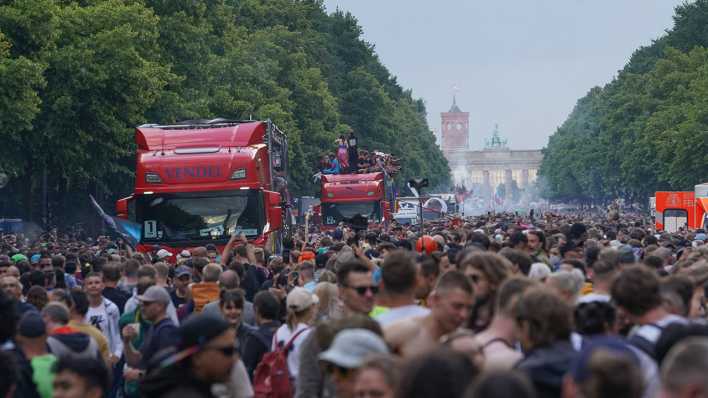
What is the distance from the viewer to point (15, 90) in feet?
118

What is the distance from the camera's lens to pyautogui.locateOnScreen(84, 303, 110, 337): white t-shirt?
45.1 feet

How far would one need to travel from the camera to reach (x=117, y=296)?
598 inches

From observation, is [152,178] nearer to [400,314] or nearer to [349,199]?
[400,314]

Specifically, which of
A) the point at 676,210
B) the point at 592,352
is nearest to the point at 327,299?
the point at 592,352

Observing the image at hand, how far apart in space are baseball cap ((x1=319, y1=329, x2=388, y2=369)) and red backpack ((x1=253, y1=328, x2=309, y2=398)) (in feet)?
10.7

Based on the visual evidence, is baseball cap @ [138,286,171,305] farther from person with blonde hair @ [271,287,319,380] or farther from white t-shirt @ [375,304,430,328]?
white t-shirt @ [375,304,430,328]

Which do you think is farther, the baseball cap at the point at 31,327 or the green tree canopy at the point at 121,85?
the green tree canopy at the point at 121,85

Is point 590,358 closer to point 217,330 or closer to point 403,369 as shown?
point 403,369

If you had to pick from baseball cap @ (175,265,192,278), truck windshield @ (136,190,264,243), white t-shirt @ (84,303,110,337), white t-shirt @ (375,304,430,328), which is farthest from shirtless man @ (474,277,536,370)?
truck windshield @ (136,190,264,243)

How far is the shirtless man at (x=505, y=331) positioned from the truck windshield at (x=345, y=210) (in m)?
42.6

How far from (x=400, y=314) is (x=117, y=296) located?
21.7 feet

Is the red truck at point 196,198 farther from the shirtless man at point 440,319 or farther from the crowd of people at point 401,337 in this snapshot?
the shirtless man at point 440,319

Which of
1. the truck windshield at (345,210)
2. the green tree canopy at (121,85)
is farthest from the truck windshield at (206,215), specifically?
the truck windshield at (345,210)

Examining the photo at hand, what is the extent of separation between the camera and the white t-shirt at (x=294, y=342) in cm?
1052
